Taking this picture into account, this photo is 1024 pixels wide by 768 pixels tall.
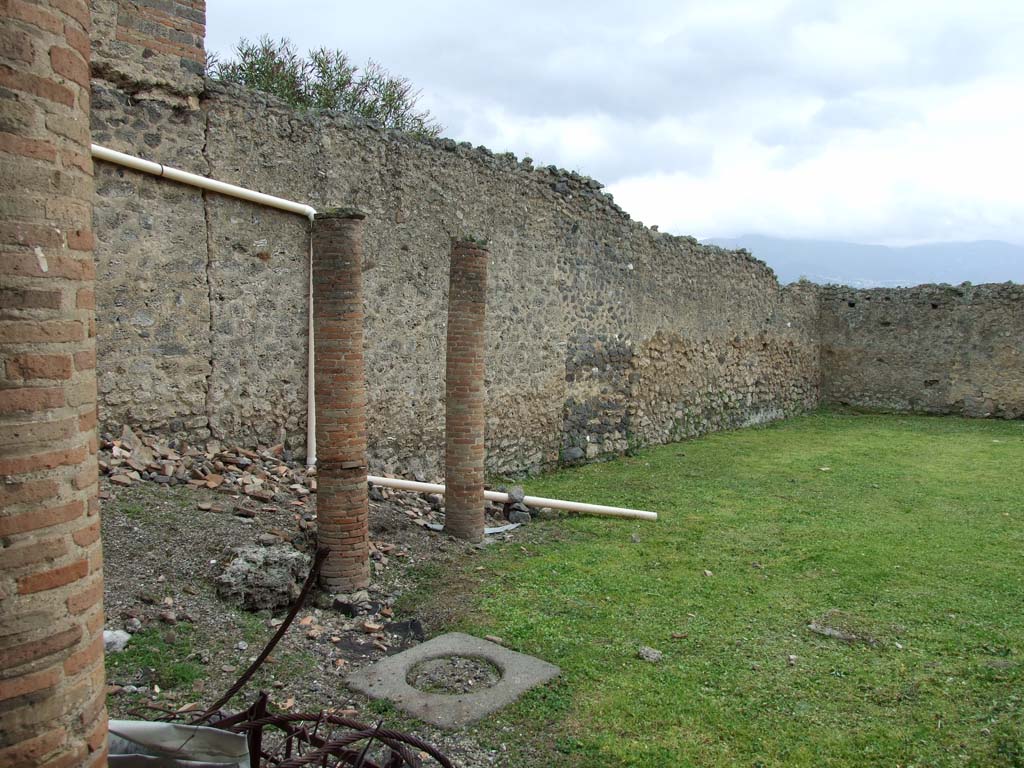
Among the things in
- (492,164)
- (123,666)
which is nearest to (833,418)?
(492,164)

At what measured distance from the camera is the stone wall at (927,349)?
18.2 metres

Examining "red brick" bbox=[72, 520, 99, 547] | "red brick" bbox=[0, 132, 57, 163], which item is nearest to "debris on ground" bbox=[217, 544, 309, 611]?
"red brick" bbox=[72, 520, 99, 547]

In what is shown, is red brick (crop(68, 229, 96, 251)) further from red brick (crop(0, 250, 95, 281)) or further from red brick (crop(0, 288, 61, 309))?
red brick (crop(0, 288, 61, 309))

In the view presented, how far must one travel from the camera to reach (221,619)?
463cm

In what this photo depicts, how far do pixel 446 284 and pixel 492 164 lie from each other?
1793 mm

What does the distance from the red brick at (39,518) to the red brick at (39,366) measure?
1.04 feet

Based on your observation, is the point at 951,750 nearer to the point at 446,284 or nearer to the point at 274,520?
the point at 274,520

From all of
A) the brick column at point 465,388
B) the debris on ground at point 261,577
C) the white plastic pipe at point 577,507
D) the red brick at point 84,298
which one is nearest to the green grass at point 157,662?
the debris on ground at point 261,577

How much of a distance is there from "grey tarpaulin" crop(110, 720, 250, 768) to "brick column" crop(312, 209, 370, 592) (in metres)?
2.97

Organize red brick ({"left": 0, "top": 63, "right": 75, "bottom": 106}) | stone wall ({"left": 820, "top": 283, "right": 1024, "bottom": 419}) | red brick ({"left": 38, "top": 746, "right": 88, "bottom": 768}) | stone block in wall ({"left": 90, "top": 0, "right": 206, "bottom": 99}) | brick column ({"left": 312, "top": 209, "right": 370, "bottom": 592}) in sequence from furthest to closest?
stone wall ({"left": 820, "top": 283, "right": 1024, "bottom": 419})
stone block in wall ({"left": 90, "top": 0, "right": 206, "bottom": 99})
brick column ({"left": 312, "top": 209, "right": 370, "bottom": 592})
red brick ({"left": 38, "top": 746, "right": 88, "bottom": 768})
red brick ({"left": 0, "top": 63, "right": 75, "bottom": 106})

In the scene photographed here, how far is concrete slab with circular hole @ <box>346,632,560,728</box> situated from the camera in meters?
3.87

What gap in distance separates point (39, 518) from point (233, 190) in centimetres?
579

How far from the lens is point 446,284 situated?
30.6 feet

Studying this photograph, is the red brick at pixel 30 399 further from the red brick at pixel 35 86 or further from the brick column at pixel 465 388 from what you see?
the brick column at pixel 465 388
